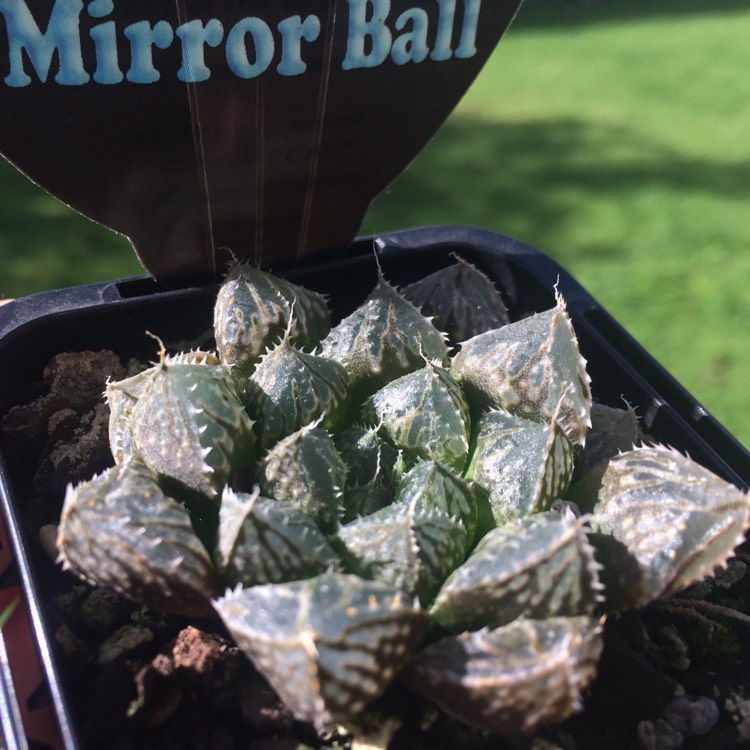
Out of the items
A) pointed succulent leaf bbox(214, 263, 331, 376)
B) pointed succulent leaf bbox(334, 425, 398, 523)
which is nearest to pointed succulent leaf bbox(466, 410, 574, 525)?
pointed succulent leaf bbox(334, 425, 398, 523)

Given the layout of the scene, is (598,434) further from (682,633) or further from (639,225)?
(639,225)

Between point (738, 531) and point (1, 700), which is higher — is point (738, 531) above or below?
above

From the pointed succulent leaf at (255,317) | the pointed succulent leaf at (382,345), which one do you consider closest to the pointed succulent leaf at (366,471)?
the pointed succulent leaf at (382,345)

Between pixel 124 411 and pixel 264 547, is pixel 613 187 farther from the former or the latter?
pixel 264 547

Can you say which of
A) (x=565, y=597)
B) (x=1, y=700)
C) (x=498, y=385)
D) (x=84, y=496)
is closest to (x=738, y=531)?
(x=565, y=597)

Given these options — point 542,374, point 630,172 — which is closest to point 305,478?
point 542,374

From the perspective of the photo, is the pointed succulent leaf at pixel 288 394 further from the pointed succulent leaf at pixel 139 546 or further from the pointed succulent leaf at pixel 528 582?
the pointed succulent leaf at pixel 528 582

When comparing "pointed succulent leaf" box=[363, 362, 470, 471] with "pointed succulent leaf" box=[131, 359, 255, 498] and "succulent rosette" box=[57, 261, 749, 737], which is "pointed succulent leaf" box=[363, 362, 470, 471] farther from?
"pointed succulent leaf" box=[131, 359, 255, 498]
